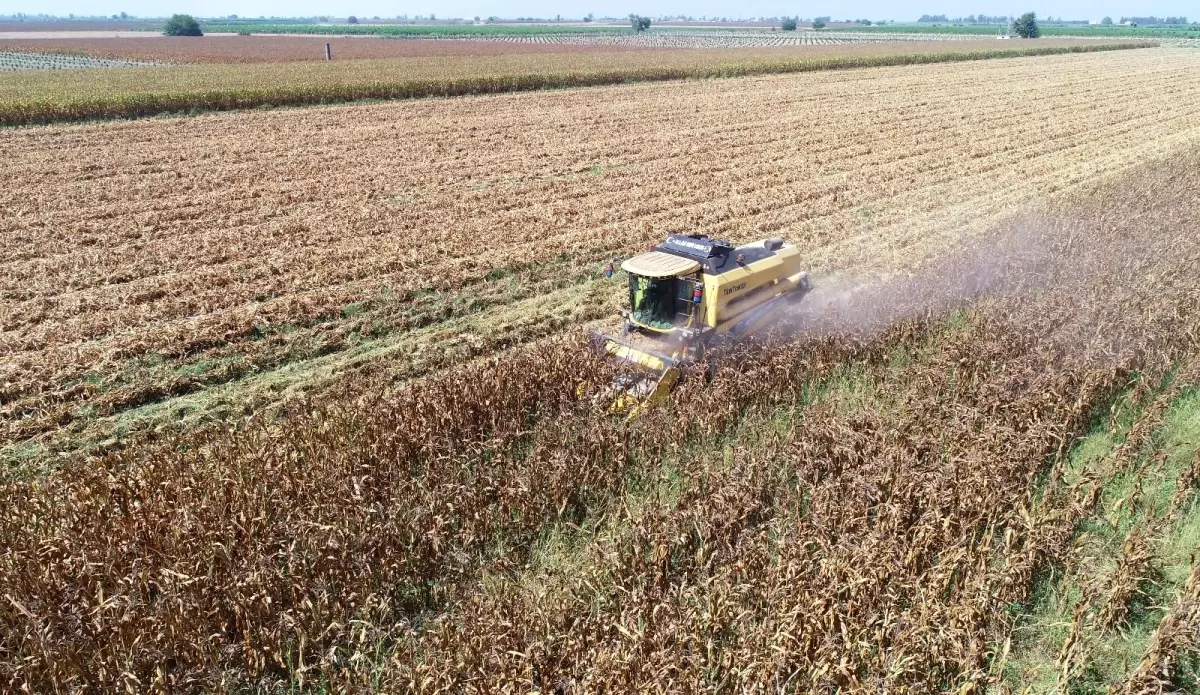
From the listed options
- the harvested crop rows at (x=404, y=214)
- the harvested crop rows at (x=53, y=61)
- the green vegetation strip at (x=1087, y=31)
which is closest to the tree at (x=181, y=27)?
the harvested crop rows at (x=53, y=61)

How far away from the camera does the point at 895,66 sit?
53.7 metres

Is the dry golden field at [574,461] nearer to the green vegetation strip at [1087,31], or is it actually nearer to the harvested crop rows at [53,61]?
the harvested crop rows at [53,61]

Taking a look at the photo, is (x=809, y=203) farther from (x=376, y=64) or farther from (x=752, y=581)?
(x=376, y=64)

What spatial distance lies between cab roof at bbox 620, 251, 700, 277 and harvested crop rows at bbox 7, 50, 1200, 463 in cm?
267

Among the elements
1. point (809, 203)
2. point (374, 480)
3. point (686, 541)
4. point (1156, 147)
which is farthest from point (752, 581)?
point (1156, 147)

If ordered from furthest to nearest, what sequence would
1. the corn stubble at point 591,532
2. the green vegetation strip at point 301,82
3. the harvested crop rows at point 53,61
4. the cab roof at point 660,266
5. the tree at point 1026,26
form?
the tree at point 1026,26, the harvested crop rows at point 53,61, the green vegetation strip at point 301,82, the cab roof at point 660,266, the corn stubble at point 591,532

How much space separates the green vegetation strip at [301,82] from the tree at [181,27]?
240ft

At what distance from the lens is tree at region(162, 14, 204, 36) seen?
100625mm

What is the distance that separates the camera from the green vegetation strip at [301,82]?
27.1 meters

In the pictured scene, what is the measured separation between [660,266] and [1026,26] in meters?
118

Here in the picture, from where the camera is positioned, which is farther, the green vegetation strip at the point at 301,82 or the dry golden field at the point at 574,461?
the green vegetation strip at the point at 301,82

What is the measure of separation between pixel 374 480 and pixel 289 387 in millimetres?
3448

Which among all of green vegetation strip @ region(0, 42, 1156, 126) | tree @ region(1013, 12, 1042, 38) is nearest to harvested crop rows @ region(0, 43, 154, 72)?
green vegetation strip @ region(0, 42, 1156, 126)

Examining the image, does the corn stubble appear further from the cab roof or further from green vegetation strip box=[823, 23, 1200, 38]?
green vegetation strip box=[823, 23, 1200, 38]
